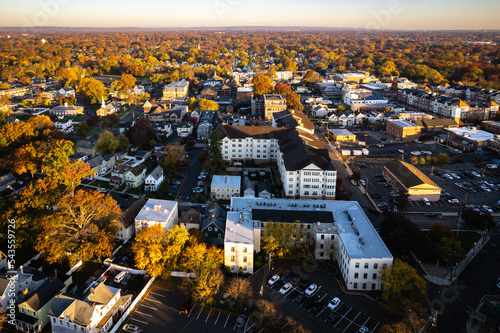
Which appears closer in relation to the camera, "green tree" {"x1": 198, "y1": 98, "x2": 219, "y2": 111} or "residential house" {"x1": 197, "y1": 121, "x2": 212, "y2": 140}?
"residential house" {"x1": 197, "y1": 121, "x2": 212, "y2": 140}

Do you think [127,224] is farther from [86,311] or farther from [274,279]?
[274,279]

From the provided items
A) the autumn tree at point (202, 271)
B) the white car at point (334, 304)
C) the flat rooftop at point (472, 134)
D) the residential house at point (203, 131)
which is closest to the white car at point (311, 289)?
the white car at point (334, 304)

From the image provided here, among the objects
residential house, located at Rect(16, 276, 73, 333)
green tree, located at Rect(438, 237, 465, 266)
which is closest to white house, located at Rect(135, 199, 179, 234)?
residential house, located at Rect(16, 276, 73, 333)

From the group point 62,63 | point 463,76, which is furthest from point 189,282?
point 62,63

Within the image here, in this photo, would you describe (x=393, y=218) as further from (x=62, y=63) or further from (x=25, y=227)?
(x=62, y=63)

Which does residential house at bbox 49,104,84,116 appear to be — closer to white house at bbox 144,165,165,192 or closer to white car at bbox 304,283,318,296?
white house at bbox 144,165,165,192

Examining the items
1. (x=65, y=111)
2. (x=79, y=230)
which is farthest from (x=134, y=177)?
(x=65, y=111)

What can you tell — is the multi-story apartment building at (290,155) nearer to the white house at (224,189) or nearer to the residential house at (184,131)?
the white house at (224,189)
